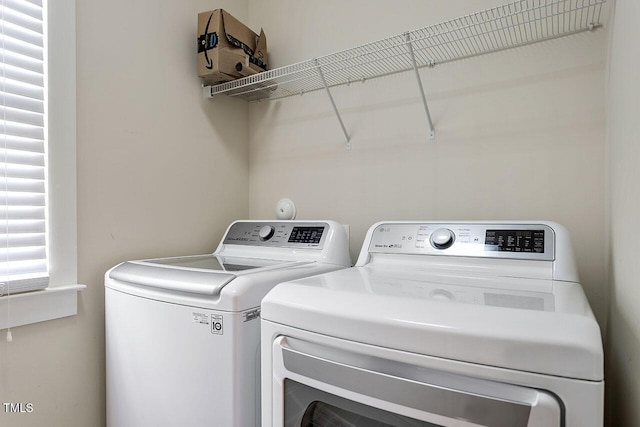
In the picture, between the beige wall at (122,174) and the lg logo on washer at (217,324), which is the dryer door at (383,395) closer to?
the lg logo on washer at (217,324)

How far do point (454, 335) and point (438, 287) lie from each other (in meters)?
0.29

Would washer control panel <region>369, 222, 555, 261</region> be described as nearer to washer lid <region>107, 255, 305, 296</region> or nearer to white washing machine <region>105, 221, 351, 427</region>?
white washing machine <region>105, 221, 351, 427</region>

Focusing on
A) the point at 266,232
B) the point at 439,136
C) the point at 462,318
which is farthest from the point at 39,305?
the point at 439,136

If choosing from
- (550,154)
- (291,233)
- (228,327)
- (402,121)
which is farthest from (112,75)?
(550,154)

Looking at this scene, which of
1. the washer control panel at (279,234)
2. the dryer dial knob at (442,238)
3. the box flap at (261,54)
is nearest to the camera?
the dryer dial knob at (442,238)

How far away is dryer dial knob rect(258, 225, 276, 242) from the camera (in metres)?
1.53

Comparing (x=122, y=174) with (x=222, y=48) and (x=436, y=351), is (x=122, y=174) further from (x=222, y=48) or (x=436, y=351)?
(x=436, y=351)

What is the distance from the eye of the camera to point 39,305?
1.10 m

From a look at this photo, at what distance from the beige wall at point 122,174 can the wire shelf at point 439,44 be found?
0.23 m

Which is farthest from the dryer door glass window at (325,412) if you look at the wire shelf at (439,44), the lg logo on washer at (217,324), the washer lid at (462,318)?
the wire shelf at (439,44)

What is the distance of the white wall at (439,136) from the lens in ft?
3.94

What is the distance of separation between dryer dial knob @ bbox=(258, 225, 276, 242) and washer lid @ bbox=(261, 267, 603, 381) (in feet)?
2.17

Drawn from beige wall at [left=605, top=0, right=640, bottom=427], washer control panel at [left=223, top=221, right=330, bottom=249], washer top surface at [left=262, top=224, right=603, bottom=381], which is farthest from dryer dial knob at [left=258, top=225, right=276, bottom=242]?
beige wall at [left=605, top=0, right=640, bottom=427]

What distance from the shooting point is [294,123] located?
1.84 meters
